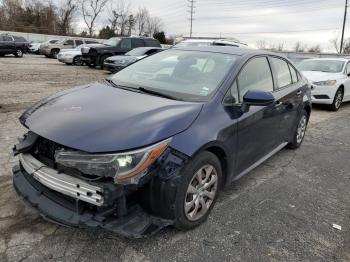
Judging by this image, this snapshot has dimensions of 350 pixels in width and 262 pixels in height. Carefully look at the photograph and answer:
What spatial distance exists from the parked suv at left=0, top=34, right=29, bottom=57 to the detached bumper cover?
83.3 feet

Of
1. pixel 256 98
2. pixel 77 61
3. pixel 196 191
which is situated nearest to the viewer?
pixel 196 191

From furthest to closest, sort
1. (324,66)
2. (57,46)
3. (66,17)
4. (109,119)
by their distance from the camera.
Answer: (66,17) < (57,46) < (324,66) < (109,119)

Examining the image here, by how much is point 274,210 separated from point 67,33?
6110 cm

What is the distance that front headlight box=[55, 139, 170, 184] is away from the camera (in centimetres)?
251

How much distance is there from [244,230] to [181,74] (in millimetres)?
1746

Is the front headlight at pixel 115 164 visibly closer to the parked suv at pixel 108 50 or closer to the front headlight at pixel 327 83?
the front headlight at pixel 327 83

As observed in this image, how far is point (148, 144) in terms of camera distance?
103 inches

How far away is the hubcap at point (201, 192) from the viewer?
301cm

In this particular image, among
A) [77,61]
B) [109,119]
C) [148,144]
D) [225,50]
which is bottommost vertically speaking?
[77,61]

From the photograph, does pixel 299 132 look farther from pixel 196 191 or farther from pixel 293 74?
pixel 196 191

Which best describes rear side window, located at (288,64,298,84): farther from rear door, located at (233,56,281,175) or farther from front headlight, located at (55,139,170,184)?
front headlight, located at (55,139,170,184)

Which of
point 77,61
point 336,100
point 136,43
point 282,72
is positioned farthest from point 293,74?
point 77,61

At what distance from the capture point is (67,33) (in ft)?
194

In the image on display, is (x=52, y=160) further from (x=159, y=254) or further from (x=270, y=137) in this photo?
(x=270, y=137)
